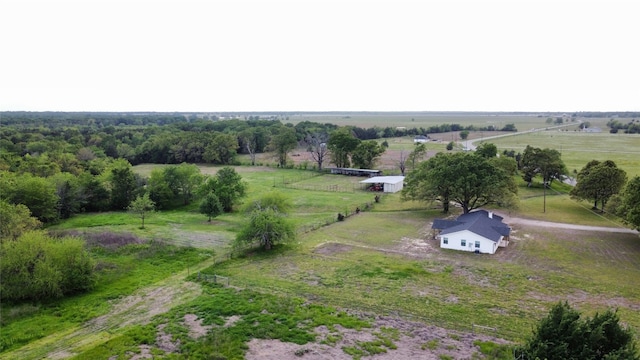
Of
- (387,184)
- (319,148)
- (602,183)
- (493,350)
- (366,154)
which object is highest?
(319,148)

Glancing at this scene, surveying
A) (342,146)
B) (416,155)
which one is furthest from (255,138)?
(416,155)

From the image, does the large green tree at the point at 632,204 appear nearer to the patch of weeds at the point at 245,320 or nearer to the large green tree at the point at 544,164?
the patch of weeds at the point at 245,320

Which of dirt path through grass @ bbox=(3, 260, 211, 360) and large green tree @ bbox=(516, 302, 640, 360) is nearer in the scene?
large green tree @ bbox=(516, 302, 640, 360)

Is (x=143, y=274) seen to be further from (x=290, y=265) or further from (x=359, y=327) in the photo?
(x=359, y=327)

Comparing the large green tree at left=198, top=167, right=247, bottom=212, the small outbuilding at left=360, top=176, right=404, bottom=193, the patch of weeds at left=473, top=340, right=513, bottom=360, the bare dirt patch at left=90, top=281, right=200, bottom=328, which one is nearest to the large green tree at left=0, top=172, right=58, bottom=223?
the large green tree at left=198, top=167, right=247, bottom=212

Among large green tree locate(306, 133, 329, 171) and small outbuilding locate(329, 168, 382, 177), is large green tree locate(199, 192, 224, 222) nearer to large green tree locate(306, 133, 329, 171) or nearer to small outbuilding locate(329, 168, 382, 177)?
small outbuilding locate(329, 168, 382, 177)

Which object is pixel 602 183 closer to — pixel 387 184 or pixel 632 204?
pixel 632 204
